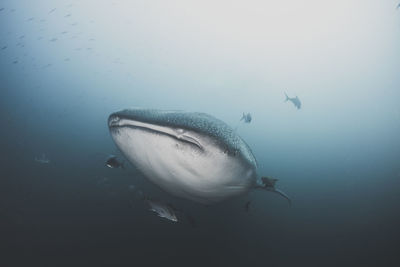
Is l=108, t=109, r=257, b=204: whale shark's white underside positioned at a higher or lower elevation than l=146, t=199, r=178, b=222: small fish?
higher

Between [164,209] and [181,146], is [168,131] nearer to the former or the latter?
[181,146]

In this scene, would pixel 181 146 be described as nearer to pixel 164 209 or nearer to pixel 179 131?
pixel 179 131

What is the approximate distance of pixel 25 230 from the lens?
8.41m

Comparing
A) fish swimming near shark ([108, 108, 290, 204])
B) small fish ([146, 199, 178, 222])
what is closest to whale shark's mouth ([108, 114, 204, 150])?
fish swimming near shark ([108, 108, 290, 204])

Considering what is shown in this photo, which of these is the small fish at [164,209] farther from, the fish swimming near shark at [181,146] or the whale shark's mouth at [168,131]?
the whale shark's mouth at [168,131]

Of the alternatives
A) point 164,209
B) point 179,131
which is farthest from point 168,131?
point 164,209

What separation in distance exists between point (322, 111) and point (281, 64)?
23890 mm

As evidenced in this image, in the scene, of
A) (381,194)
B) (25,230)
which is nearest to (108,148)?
(25,230)

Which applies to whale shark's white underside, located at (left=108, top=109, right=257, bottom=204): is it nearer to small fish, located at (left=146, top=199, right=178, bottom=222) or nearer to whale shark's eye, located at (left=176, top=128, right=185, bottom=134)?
whale shark's eye, located at (left=176, top=128, right=185, bottom=134)

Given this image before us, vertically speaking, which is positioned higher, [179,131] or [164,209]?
[179,131]

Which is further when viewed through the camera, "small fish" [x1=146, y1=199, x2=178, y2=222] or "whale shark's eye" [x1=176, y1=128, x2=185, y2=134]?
"small fish" [x1=146, y1=199, x2=178, y2=222]

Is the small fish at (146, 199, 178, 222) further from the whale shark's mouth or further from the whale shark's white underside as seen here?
the whale shark's mouth

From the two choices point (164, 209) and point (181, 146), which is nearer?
point (181, 146)

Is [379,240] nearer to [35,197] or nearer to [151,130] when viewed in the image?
[151,130]
